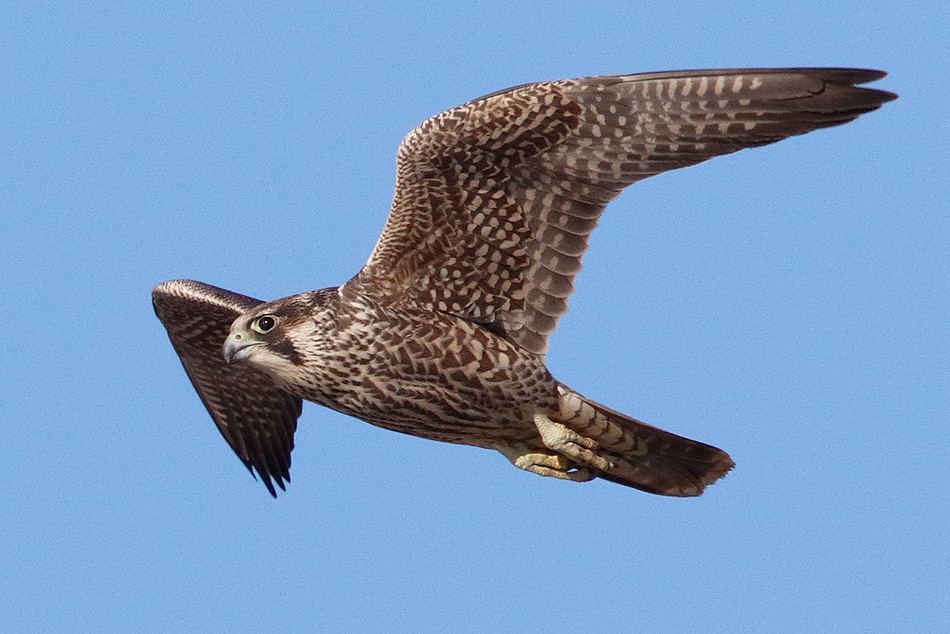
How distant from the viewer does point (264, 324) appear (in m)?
11.0

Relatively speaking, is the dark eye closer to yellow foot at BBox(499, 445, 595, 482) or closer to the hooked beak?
the hooked beak

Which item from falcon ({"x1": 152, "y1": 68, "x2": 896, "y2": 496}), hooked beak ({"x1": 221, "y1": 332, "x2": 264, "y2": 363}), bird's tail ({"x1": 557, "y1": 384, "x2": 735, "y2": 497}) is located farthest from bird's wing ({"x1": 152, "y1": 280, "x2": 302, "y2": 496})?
bird's tail ({"x1": 557, "y1": 384, "x2": 735, "y2": 497})

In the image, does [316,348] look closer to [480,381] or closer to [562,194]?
[480,381]

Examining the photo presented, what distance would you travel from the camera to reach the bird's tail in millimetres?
11117

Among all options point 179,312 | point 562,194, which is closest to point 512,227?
point 562,194

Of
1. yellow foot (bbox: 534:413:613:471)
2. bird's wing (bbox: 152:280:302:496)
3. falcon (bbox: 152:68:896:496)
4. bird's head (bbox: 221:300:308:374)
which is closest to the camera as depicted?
falcon (bbox: 152:68:896:496)

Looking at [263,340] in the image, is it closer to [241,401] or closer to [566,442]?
[566,442]

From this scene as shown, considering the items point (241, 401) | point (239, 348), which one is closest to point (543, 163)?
point (239, 348)

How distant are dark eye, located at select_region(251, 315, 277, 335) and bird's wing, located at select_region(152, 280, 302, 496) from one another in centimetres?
203

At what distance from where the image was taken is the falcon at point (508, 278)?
10.4 metres

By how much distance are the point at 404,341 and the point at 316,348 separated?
567 mm

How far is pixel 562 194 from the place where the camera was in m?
10.7

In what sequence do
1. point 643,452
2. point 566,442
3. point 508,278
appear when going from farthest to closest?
point 643,452, point 566,442, point 508,278

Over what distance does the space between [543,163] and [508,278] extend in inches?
32.3
